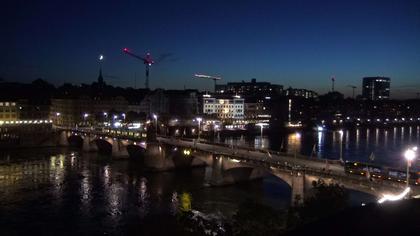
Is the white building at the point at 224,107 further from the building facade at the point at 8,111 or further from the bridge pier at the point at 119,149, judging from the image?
the bridge pier at the point at 119,149

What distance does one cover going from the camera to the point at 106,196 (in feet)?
159

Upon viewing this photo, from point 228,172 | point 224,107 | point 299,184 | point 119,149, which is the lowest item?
point 228,172

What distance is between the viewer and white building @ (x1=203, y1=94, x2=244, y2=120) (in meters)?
173

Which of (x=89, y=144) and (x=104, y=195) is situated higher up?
(x=89, y=144)

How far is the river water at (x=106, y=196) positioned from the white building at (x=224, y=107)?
100483mm

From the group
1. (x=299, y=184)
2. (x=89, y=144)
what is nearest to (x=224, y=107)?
(x=89, y=144)

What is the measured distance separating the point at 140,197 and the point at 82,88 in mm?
135942

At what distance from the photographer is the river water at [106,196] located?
124 ft

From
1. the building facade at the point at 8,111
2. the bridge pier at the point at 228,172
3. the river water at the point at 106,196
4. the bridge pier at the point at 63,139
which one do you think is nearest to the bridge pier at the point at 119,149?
the river water at the point at 106,196

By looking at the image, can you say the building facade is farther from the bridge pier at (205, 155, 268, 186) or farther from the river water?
the bridge pier at (205, 155, 268, 186)

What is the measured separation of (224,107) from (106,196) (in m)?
129

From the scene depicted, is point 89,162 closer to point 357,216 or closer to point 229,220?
point 229,220

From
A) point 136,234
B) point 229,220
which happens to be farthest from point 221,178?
point 136,234

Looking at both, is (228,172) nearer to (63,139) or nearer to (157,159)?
(157,159)
